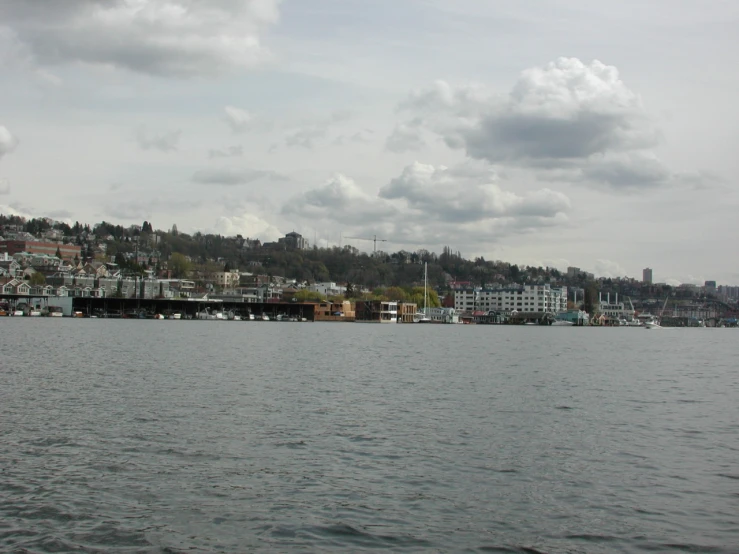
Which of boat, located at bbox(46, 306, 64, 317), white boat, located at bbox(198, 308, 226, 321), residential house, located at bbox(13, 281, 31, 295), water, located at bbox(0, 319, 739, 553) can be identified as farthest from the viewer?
white boat, located at bbox(198, 308, 226, 321)

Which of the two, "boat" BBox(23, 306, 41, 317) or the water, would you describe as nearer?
the water

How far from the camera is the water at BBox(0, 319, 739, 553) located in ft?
46.3

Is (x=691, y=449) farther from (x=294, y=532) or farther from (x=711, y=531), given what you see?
(x=294, y=532)

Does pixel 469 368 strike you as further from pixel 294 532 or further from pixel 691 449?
pixel 294 532

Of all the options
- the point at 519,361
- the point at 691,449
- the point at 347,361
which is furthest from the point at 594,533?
the point at 519,361

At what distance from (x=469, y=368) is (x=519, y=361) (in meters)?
11.1

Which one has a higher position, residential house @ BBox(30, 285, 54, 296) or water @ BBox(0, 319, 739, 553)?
residential house @ BBox(30, 285, 54, 296)

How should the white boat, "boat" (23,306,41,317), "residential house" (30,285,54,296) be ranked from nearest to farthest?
"boat" (23,306,41,317)
"residential house" (30,285,54,296)
the white boat

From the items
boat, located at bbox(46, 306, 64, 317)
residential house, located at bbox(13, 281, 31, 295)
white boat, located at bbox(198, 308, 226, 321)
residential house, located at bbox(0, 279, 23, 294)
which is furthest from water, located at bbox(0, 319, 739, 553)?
white boat, located at bbox(198, 308, 226, 321)

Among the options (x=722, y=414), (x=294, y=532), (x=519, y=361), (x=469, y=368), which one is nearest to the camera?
(x=294, y=532)

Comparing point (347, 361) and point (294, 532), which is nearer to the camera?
point (294, 532)

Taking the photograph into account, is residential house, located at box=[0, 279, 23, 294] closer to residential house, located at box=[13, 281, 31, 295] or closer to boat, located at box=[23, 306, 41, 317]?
residential house, located at box=[13, 281, 31, 295]

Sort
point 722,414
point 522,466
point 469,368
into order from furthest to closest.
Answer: point 469,368 → point 722,414 → point 522,466

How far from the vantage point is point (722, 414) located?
31.4 metres
